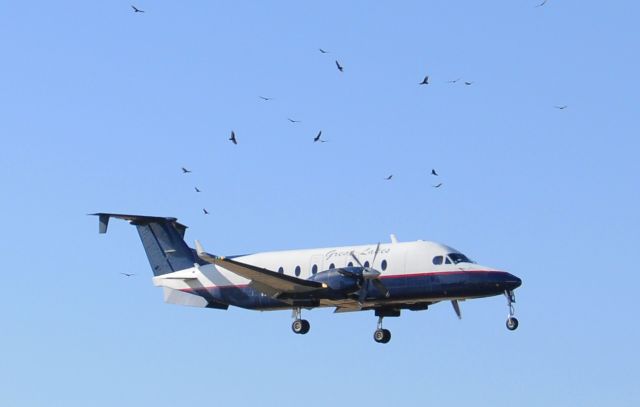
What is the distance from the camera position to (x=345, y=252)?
6159 centimetres

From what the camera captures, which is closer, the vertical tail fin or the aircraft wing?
the aircraft wing

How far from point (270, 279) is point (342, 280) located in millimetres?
3310

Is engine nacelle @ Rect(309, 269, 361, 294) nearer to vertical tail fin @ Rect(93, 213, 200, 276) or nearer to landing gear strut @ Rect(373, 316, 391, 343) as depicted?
landing gear strut @ Rect(373, 316, 391, 343)

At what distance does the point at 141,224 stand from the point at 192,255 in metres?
3.06

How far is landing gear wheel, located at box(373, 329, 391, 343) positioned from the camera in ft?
203

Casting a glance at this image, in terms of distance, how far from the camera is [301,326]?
6181 cm

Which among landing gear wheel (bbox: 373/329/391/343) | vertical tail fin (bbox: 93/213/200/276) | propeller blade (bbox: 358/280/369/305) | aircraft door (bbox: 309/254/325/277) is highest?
vertical tail fin (bbox: 93/213/200/276)

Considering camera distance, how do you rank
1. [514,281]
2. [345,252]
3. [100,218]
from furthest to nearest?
1. [100,218]
2. [345,252]
3. [514,281]

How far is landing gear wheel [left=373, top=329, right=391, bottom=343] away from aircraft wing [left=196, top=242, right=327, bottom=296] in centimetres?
362

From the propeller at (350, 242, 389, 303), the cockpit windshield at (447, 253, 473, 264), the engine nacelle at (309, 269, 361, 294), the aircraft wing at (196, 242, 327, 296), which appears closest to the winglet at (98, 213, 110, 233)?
the aircraft wing at (196, 242, 327, 296)

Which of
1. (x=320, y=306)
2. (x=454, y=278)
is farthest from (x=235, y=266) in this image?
(x=454, y=278)

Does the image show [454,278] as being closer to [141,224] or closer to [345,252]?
[345,252]

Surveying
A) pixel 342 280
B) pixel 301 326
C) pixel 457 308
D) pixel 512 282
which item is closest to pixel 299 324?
pixel 301 326

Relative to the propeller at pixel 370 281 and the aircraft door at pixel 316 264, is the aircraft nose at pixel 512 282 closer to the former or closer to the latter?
the propeller at pixel 370 281
